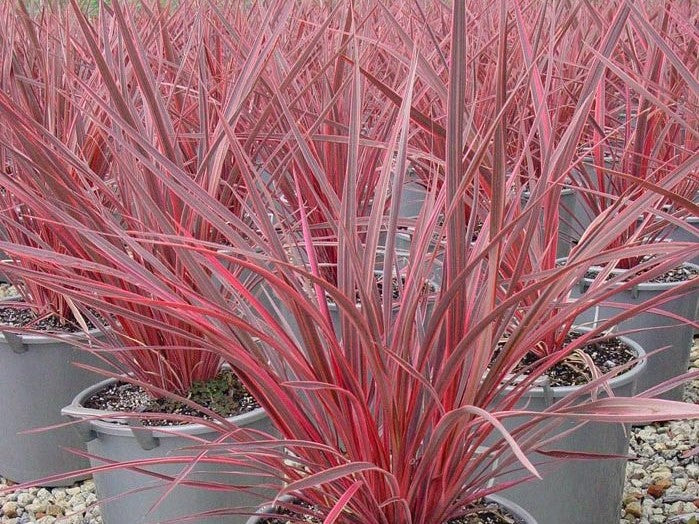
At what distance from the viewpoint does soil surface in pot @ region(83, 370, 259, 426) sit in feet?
4.32

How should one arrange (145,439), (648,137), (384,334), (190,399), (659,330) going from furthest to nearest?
(648,137) < (659,330) < (190,399) < (145,439) < (384,334)

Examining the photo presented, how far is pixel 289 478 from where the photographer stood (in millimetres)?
906

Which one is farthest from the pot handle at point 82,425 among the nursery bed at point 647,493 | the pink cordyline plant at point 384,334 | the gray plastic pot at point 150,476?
the pink cordyline plant at point 384,334

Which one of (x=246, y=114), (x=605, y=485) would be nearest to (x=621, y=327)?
(x=605, y=485)

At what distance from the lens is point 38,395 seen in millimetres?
1598

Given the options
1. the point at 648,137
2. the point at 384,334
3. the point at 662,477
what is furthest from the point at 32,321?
the point at 648,137

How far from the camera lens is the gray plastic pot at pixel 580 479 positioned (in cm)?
123

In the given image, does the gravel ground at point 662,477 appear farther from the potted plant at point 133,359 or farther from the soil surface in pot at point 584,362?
the potted plant at point 133,359

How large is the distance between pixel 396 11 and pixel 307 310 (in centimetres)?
234

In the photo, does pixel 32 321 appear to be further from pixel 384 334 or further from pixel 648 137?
pixel 648 137

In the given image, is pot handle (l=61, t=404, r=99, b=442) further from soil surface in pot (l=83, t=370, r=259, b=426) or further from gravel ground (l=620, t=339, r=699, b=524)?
gravel ground (l=620, t=339, r=699, b=524)

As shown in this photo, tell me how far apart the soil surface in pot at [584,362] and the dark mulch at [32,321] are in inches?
33.1

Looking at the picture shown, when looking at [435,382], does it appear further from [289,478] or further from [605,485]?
[605,485]

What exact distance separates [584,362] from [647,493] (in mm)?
347
